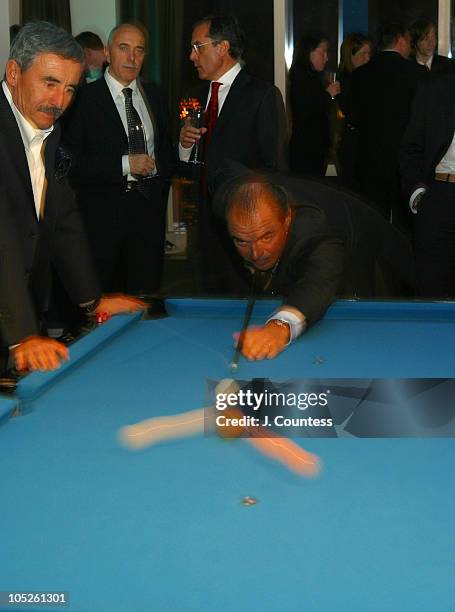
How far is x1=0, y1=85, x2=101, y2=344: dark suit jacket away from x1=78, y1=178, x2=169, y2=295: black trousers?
1.09 meters

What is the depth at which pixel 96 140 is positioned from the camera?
3.90 metres


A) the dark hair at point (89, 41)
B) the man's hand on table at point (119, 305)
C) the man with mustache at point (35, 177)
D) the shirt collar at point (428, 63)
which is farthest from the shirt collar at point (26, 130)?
the shirt collar at point (428, 63)

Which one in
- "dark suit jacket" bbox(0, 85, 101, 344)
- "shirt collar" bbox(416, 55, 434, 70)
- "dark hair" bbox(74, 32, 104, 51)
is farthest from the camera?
"dark hair" bbox(74, 32, 104, 51)

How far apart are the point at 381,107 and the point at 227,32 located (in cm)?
139

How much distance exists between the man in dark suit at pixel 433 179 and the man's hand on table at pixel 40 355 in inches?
78.2

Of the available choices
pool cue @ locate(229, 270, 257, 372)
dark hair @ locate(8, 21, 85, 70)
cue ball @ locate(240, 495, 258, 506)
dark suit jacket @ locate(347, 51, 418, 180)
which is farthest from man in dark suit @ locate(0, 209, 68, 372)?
dark suit jacket @ locate(347, 51, 418, 180)

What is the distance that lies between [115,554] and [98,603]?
12cm

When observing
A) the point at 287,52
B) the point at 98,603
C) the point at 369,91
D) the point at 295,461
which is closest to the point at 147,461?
the point at 295,461

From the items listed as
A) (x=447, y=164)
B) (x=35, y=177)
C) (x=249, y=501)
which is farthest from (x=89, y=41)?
(x=249, y=501)

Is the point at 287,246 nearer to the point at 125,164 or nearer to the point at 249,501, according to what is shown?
the point at 125,164

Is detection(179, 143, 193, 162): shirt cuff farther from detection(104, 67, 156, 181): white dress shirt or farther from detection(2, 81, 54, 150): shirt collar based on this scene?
detection(2, 81, 54, 150): shirt collar

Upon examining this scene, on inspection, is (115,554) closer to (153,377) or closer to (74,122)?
(153,377)

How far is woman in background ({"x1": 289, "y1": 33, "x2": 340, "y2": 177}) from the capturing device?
569 centimetres

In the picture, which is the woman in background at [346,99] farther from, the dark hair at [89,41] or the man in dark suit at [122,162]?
the man in dark suit at [122,162]
